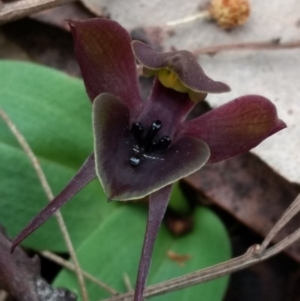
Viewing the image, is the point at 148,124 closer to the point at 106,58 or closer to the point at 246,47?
the point at 106,58

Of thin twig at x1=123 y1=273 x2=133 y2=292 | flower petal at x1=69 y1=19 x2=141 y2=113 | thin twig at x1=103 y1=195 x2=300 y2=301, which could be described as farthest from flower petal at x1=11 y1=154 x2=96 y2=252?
thin twig at x1=123 y1=273 x2=133 y2=292

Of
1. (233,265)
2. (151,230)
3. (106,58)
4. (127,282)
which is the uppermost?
(106,58)

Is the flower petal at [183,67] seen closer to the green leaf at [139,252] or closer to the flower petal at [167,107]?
the flower petal at [167,107]

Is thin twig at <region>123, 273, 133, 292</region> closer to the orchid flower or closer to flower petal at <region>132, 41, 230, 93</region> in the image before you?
the orchid flower

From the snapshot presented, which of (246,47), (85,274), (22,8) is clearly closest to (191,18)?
(246,47)

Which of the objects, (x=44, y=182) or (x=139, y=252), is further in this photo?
(x=139, y=252)
